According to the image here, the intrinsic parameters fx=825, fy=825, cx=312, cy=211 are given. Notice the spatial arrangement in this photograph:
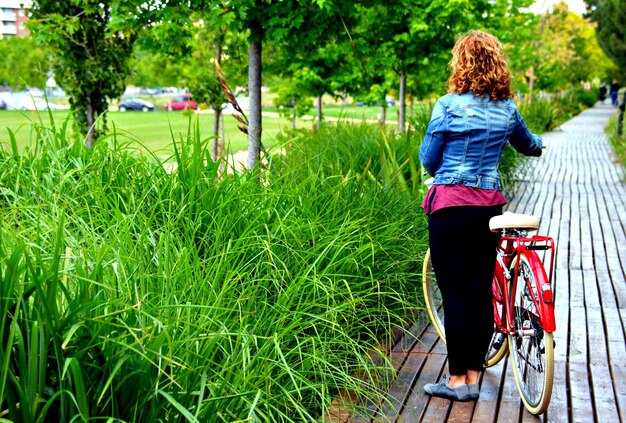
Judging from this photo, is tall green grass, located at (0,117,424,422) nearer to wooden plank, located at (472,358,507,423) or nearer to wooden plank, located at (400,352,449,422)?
wooden plank, located at (400,352,449,422)

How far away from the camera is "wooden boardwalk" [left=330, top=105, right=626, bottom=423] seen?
4254 mm

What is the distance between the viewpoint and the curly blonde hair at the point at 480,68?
411 cm

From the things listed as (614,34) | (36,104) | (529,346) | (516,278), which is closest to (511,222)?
(516,278)

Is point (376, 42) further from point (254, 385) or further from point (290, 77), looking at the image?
point (254, 385)

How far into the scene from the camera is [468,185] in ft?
13.8

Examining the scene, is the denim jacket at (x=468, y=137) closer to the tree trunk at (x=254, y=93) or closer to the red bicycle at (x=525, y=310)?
the red bicycle at (x=525, y=310)

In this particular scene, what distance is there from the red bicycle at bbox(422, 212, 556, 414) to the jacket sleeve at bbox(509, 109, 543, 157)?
1.48 feet

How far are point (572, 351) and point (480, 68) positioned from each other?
215 cm

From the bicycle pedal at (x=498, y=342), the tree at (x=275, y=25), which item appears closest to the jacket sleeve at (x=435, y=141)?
the bicycle pedal at (x=498, y=342)

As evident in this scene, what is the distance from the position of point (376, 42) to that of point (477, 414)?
33.3 feet

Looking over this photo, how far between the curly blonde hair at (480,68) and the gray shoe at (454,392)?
1540mm

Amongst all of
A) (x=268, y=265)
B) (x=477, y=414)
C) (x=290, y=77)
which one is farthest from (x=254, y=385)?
(x=290, y=77)

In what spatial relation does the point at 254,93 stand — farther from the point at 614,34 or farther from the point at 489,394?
the point at 614,34

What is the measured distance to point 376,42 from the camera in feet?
44.7
